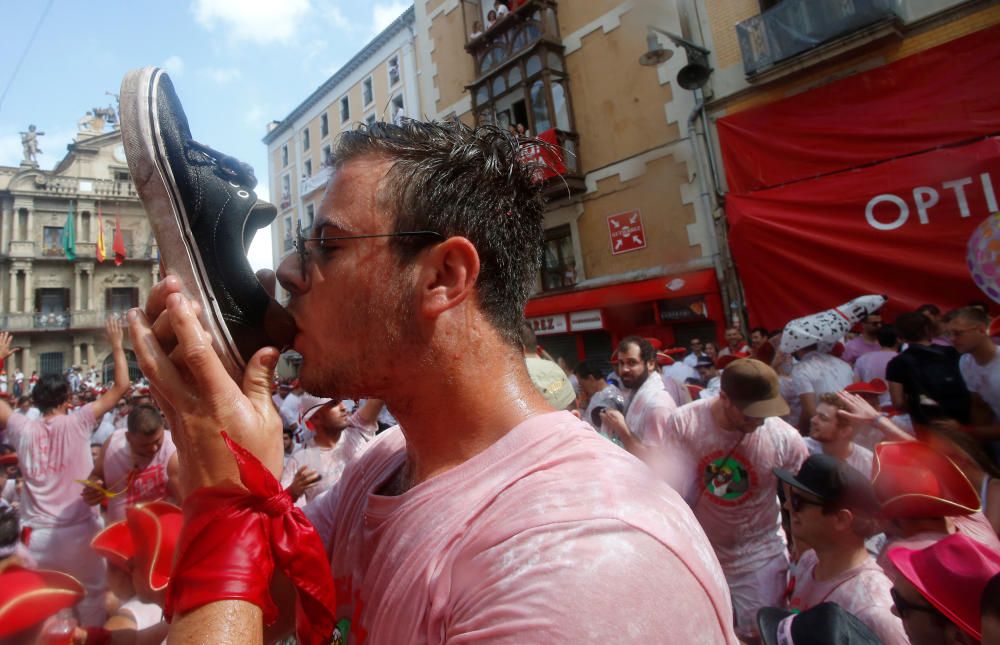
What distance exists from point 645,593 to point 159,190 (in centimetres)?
125

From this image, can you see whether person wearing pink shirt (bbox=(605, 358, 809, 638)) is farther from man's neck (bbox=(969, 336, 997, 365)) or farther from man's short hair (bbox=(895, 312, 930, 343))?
man's short hair (bbox=(895, 312, 930, 343))

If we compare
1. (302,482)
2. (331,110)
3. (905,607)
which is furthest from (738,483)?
(331,110)

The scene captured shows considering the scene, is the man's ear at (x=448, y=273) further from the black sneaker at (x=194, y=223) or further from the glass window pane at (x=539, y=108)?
the glass window pane at (x=539, y=108)

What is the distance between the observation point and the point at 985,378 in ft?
13.2

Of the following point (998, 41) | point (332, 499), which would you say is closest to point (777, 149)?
point (998, 41)

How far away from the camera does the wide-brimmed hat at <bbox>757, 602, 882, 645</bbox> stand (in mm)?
1753

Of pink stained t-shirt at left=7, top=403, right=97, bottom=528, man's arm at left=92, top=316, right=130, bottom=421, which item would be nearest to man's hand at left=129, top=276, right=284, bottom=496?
man's arm at left=92, top=316, right=130, bottom=421

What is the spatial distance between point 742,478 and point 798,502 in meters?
0.58

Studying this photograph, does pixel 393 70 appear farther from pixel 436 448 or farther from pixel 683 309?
pixel 436 448

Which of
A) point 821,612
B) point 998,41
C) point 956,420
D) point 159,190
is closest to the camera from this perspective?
point 159,190

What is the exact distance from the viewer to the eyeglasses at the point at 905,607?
6.11 feet

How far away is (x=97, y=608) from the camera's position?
338 cm

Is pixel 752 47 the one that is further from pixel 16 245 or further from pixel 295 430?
pixel 16 245

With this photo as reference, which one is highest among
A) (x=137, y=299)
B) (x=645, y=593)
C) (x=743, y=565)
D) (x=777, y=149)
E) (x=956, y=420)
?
(x=137, y=299)
